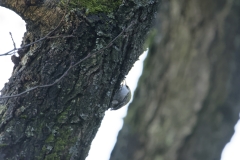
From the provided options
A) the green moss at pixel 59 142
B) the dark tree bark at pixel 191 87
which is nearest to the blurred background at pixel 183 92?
the dark tree bark at pixel 191 87

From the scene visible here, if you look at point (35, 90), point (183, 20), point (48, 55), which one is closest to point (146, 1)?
point (48, 55)

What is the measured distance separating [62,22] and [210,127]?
1.13 m

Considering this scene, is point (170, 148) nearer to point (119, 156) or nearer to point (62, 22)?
point (119, 156)

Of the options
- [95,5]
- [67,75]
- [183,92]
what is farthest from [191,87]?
[95,5]

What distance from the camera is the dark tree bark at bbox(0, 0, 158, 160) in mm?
1676

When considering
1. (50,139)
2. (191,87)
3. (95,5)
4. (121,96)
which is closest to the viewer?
(191,87)

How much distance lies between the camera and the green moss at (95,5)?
5.89 ft

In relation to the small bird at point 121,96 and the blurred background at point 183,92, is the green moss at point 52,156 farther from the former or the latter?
the blurred background at point 183,92

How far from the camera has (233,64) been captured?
2.43 ft

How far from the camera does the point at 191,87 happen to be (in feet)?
2.50

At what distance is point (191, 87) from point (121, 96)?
1238mm

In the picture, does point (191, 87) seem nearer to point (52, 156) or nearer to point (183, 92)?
point (183, 92)

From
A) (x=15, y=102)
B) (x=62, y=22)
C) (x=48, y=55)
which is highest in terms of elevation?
(x=62, y=22)

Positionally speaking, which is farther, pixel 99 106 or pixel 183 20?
pixel 99 106
